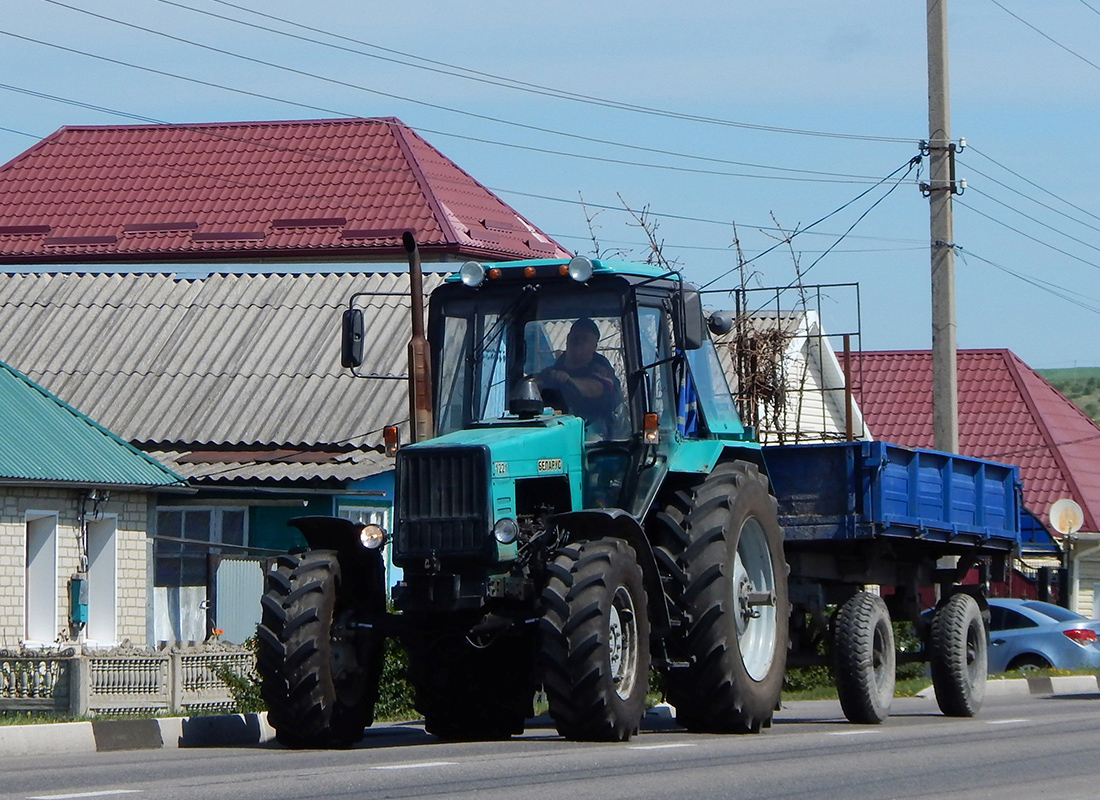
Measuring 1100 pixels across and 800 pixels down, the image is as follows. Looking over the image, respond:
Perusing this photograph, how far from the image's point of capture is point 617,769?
32.8ft

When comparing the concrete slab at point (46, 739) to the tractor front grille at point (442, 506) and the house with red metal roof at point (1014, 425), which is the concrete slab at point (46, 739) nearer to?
the tractor front grille at point (442, 506)

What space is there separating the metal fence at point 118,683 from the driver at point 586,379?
5896 millimetres

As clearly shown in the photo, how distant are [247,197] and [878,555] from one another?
32.3 m

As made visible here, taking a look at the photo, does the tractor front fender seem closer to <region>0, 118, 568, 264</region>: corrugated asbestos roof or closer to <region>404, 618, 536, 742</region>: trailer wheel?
<region>404, 618, 536, 742</region>: trailer wheel

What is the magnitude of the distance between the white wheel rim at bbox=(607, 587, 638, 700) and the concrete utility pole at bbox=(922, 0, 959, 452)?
33.9 ft

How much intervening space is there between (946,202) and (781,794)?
14476 millimetres

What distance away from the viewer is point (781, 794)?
359 inches

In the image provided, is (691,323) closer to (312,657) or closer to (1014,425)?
(312,657)

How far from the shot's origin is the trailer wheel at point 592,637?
11219mm

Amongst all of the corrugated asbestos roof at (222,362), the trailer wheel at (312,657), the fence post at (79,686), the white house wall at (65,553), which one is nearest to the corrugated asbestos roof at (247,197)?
the corrugated asbestos roof at (222,362)

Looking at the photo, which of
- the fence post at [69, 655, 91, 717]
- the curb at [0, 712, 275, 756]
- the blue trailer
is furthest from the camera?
the fence post at [69, 655, 91, 717]

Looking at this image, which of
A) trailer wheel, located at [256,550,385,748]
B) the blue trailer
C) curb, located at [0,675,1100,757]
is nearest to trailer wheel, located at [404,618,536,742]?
trailer wheel, located at [256,550,385,748]

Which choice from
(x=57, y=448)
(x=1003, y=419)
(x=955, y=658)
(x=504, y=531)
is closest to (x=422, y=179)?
(x=1003, y=419)

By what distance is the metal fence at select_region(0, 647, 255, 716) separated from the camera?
17094 millimetres
